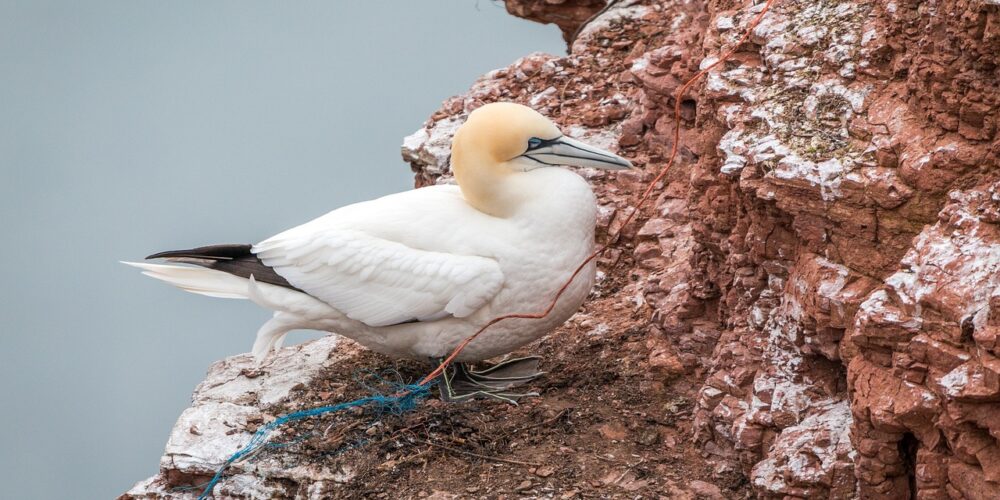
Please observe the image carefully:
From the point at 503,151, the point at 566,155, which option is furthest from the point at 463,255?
the point at 566,155

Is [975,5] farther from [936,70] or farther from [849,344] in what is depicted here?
[849,344]

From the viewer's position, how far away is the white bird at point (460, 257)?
520cm

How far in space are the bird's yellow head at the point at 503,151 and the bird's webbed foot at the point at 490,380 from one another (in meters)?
0.75

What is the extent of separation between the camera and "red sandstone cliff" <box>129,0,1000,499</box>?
344 cm

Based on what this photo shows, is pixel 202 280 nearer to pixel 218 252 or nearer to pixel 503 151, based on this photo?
pixel 218 252

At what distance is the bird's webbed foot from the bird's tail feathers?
3.35 ft

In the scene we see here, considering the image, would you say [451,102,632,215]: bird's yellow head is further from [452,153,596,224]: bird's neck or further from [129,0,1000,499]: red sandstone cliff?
[129,0,1000,499]: red sandstone cliff

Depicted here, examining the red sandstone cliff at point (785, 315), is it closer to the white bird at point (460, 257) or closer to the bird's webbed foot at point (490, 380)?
the bird's webbed foot at point (490, 380)

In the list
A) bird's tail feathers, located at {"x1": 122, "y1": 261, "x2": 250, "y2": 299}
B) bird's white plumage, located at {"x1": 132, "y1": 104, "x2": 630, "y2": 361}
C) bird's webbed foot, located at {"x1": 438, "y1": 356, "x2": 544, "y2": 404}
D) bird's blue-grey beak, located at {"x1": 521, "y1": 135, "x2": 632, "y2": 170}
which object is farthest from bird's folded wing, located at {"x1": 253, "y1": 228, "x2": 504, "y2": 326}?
bird's blue-grey beak, located at {"x1": 521, "y1": 135, "x2": 632, "y2": 170}

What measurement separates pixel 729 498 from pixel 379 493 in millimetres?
1353

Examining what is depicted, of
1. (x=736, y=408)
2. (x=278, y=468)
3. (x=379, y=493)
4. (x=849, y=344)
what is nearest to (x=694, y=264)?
(x=736, y=408)

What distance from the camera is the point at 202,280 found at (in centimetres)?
571

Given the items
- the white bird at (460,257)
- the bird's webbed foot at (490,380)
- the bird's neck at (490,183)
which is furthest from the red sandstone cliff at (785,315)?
the bird's neck at (490,183)

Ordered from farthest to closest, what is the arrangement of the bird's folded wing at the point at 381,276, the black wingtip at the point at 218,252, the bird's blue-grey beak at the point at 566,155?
1. the black wingtip at the point at 218,252
2. the bird's blue-grey beak at the point at 566,155
3. the bird's folded wing at the point at 381,276
